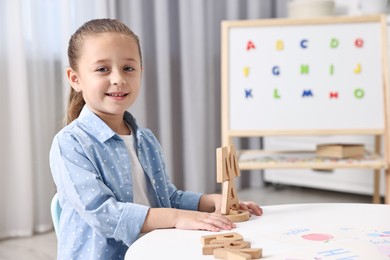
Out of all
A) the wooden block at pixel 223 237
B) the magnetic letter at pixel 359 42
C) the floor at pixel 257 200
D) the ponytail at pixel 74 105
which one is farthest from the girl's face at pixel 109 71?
the magnetic letter at pixel 359 42

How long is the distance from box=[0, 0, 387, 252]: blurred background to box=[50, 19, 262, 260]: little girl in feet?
4.15

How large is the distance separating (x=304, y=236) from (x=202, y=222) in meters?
0.18

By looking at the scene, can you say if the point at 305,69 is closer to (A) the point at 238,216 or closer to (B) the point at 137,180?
(B) the point at 137,180

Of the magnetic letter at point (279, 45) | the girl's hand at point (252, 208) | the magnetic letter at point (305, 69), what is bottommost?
the girl's hand at point (252, 208)

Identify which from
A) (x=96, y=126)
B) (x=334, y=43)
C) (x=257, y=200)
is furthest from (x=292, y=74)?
(x=96, y=126)

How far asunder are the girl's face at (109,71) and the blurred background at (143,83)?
1.37 meters

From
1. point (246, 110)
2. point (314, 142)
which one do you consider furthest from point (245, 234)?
point (314, 142)

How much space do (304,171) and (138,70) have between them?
2.40 meters

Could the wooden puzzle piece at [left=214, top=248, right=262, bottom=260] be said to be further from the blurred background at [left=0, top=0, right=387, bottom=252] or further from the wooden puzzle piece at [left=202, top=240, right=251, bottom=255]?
the blurred background at [left=0, top=0, right=387, bottom=252]

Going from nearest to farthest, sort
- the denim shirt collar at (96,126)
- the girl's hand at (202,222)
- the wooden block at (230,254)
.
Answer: the wooden block at (230,254) → the girl's hand at (202,222) → the denim shirt collar at (96,126)

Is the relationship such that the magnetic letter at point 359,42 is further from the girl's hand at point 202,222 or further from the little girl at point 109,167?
the girl's hand at point 202,222

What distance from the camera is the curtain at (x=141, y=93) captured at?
2.53 metres

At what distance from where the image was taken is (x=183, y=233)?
3.14 ft

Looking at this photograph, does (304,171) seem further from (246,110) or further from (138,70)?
(138,70)
